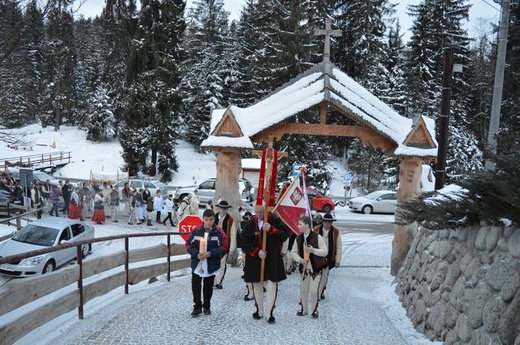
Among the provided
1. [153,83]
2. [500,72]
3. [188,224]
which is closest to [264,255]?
[188,224]

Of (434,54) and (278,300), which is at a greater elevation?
(434,54)

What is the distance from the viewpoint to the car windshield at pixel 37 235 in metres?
13.8

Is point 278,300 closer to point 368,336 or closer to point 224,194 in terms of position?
point 368,336

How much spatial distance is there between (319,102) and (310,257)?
5.02 m

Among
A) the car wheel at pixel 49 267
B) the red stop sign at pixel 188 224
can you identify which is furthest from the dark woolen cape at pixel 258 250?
the car wheel at pixel 49 267

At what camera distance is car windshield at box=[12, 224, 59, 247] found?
13.8 metres

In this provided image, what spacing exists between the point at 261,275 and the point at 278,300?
1967mm

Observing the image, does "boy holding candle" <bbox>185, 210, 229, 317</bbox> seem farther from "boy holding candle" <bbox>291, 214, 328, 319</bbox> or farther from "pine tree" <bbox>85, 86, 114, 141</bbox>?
"pine tree" <bbox>85, 86, 114, 141</bbox>

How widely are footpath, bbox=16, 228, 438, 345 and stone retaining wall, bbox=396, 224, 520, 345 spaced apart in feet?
1.86

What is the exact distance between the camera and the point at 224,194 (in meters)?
11.9

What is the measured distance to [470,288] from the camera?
559 cm

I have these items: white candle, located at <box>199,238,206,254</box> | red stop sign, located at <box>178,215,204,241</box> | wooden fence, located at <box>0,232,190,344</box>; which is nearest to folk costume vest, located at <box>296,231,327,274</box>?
white candle, located at <box>199,238,206,254</box>

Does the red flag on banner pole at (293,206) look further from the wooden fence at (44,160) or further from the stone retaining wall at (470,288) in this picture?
the wooden fence at (44,160)

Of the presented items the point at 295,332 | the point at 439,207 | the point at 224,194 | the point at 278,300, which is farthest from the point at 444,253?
the point at 224,194
